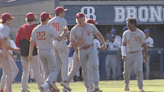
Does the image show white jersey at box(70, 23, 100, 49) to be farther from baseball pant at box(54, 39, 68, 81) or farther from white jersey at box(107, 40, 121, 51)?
white jersey at box(107, 40, 121, 51)

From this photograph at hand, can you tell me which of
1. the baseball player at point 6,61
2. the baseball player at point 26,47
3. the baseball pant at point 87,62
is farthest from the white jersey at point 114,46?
the baseball player at point 6,61

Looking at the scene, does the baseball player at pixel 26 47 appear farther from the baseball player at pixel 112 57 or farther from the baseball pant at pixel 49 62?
the baseball player at pixel 112 57

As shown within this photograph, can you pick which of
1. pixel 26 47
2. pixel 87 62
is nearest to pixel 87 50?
pixel 87 62

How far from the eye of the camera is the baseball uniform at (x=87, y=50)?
858 cm

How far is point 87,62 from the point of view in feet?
28.7

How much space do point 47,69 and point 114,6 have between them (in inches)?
352

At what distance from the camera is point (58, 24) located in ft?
29.9

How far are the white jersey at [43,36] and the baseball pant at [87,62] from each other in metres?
0.93

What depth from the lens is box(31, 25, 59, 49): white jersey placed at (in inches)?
321

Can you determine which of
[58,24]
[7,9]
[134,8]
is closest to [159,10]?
[134,8]

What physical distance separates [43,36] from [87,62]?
4.44 feet

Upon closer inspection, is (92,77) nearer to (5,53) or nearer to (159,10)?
(5,53)

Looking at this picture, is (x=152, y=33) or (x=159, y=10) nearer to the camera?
(x=159, y=10)

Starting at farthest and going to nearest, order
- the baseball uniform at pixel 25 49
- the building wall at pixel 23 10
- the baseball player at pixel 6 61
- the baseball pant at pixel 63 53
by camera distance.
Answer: the building wall at pixel 23 10, the baseball pant at pixel 63 53, the baseball uniform at pixel 25 49, the baseball player at pixel 6 61
